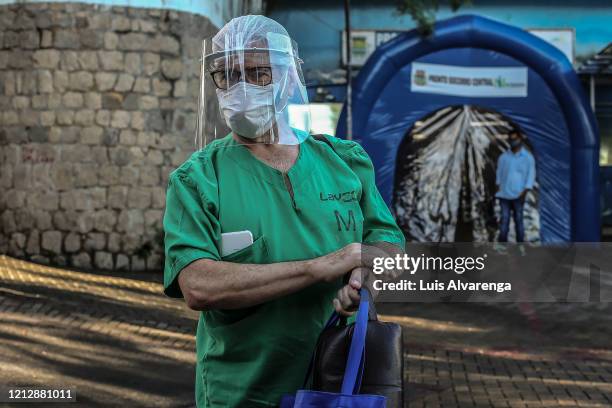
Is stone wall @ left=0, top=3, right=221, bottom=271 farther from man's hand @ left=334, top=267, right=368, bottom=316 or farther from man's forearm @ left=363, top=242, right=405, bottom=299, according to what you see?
man's hand @ left=334, top=267, right=368, bottom=316

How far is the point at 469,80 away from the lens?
13.8m

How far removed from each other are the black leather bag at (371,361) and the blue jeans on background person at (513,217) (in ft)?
39.9

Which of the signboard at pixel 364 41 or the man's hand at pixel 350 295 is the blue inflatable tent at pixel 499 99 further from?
the man's hand at pixel 350 295

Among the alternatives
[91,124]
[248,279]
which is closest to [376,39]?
[91,124]

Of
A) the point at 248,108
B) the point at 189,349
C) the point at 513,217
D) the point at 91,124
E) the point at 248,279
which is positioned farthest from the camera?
the point at 513,217

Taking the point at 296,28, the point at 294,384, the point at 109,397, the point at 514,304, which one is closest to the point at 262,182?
the point at 294,384

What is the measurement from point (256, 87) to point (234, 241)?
0.42 m

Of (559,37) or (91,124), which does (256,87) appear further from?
(559,37)

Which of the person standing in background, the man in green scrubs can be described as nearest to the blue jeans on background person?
the person standing in background

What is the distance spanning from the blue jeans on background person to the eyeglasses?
11.9 metres

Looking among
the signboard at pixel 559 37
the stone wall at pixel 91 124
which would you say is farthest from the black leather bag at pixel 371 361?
the signboard at pixel 559 37

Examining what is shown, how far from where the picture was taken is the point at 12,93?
12539 millimetres

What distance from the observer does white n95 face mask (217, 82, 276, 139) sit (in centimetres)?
225

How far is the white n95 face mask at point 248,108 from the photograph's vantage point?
2.25 meters
